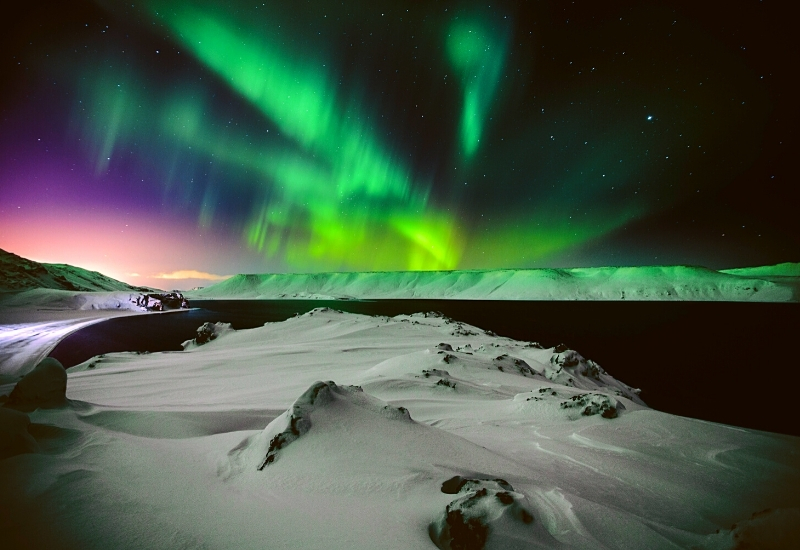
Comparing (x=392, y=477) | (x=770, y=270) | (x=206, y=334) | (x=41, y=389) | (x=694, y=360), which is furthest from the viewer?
(x=770, y=270)

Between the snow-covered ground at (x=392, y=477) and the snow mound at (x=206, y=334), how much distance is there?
1190 centimetres

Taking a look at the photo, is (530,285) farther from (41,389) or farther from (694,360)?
(41,389)

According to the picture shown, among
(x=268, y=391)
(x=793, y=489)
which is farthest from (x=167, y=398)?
(x=793, y=489)

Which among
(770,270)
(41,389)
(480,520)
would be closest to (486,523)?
(480,520)

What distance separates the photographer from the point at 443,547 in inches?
68.3

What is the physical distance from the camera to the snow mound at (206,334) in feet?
50.1

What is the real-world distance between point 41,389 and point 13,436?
1.88 m

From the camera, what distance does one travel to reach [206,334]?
15680 mm

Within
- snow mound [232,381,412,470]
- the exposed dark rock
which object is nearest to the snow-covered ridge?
snow mound [232,381,412,470]

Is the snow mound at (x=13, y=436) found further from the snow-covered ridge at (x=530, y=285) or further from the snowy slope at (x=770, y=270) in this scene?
the snowy slope at (x=770, y=270)

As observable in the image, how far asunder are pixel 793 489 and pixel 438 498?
3666 mm

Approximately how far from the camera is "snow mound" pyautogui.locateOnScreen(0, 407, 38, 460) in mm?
2217

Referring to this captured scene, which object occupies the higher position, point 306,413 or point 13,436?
point 306,413

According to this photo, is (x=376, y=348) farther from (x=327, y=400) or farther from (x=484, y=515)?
(x=484, y=515)
